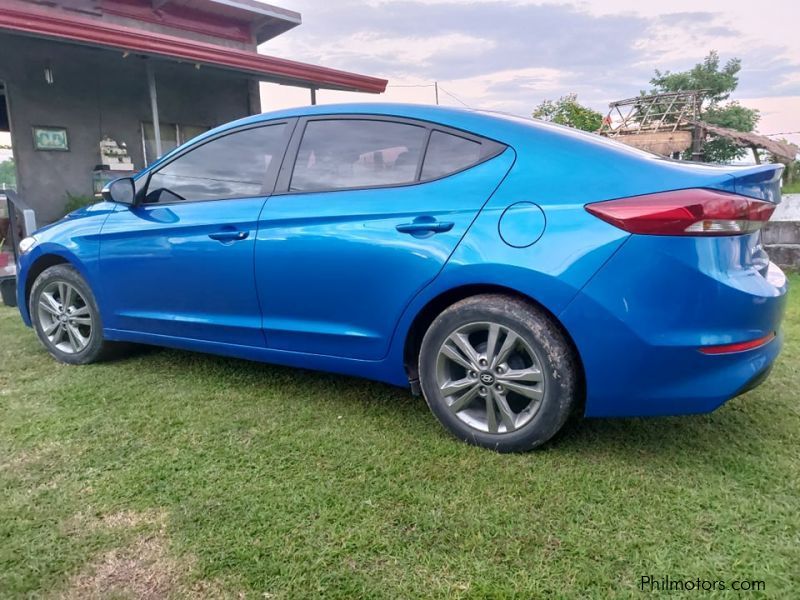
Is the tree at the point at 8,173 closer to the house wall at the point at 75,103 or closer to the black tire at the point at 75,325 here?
the house wall at the point at 75,103

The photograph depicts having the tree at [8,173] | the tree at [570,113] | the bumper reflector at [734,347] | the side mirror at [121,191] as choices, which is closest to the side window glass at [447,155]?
the bumper reflector at [734,347]

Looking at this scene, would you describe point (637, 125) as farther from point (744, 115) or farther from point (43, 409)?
point (744, 115)

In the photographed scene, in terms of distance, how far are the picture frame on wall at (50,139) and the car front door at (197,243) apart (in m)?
6.42

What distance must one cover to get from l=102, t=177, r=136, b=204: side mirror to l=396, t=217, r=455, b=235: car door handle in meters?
1.82

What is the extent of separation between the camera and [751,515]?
79.6 inches

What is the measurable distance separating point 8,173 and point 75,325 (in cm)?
670

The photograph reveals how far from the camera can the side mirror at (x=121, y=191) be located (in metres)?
3.49

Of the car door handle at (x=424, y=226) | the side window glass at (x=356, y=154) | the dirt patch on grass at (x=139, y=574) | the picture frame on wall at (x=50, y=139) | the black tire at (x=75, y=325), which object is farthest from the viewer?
the picture frame on wall at (x=50, y=139)

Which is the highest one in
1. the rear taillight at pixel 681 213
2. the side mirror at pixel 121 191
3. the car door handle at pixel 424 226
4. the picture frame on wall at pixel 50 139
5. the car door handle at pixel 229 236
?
the picture frame on wall at pixel 50 139

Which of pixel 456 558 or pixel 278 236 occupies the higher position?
pixel 278 236

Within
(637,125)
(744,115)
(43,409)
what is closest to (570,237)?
(43,409)

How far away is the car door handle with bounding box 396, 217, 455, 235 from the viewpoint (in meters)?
2.49

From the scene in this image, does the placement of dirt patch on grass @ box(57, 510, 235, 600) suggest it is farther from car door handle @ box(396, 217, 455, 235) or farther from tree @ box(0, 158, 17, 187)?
tree @ box(0, 158, 17, 187)

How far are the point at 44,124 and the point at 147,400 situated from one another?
7.44 meters
